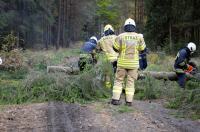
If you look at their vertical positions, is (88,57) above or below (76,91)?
above

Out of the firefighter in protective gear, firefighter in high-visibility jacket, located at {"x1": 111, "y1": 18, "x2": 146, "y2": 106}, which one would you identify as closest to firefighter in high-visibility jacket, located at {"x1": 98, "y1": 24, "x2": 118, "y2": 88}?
the firefighter in protective gear

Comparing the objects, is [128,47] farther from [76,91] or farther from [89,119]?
[89,119]

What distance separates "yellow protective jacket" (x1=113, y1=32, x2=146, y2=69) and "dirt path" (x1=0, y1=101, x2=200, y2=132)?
1.06m

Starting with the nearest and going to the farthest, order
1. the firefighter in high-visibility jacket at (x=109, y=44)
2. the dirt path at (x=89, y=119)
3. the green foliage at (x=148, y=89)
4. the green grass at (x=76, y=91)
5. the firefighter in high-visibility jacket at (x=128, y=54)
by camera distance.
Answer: the dirt path at (x=89, y=119)
the firefighter in high-visibility jacket at (x=128, y=54)
the green grass at (x=76, y=91)
the green foliage at (x=148, y=89)
the firefighter in high-visibility jacket at (x=109, y=44)

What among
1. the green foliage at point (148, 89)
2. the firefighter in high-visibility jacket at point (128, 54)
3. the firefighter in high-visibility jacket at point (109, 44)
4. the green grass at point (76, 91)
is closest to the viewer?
the firefighter in high-visibility jacket at point (128, 54)

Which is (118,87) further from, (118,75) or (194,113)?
(194,113)

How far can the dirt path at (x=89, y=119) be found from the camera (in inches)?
323

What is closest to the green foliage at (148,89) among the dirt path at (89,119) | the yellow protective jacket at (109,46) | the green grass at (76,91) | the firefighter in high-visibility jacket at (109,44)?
the green grass at (76,91)

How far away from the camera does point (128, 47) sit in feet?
35.7

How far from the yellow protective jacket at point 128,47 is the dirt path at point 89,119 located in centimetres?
106

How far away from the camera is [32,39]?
50.3m

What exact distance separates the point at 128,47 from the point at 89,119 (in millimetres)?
2650

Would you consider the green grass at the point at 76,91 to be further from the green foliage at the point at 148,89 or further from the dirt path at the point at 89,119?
the dirt path at the point at 89,119

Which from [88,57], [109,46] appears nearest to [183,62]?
[109,46]
